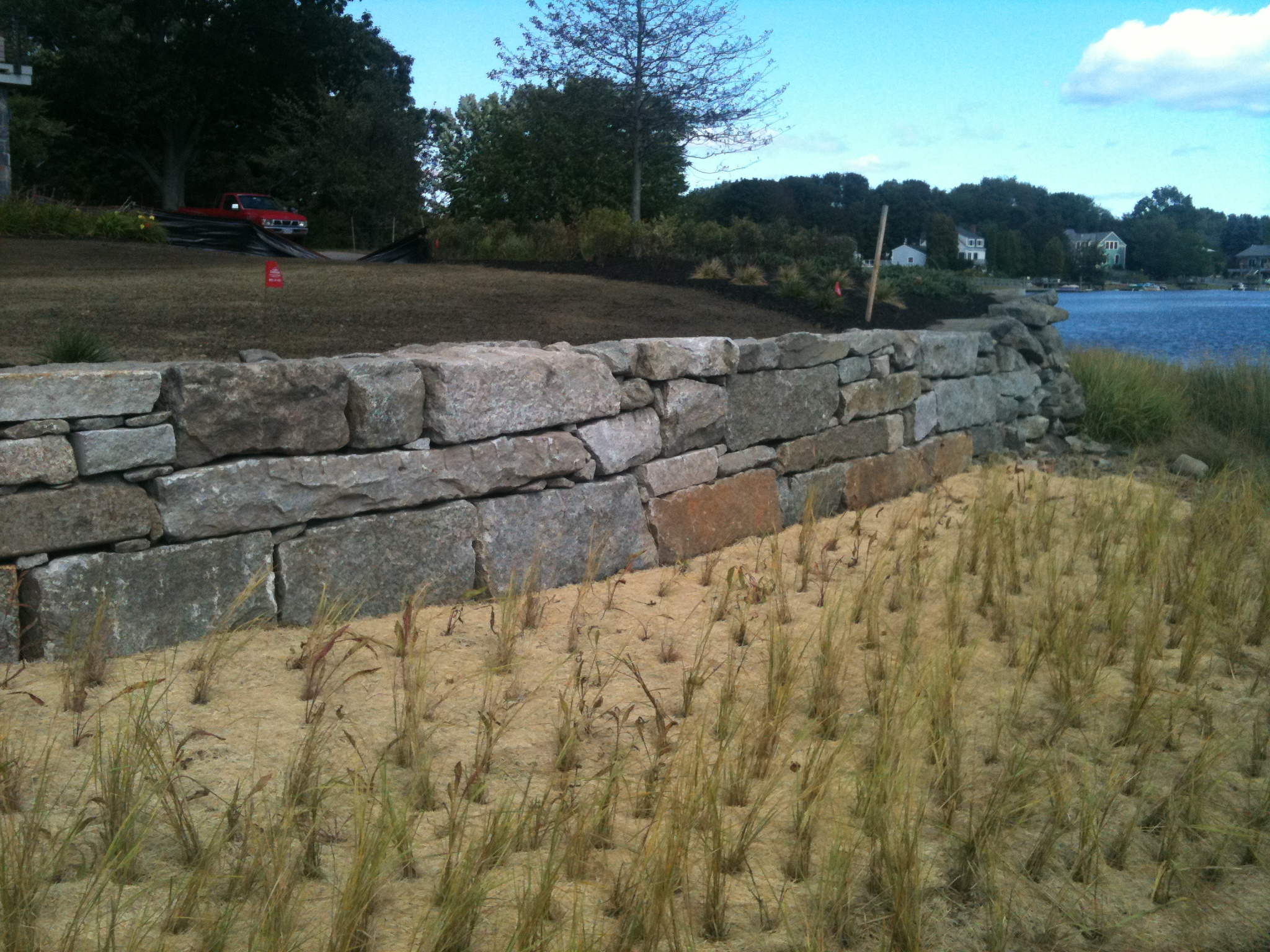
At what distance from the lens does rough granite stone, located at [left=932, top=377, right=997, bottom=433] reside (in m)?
7.95

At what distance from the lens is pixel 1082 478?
305 inches

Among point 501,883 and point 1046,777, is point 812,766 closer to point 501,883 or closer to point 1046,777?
point 1046,777

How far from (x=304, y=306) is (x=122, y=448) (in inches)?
122

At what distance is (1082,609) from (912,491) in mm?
2977

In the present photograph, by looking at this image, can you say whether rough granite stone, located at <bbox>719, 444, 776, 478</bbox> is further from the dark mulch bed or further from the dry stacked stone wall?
the dark mulch bed

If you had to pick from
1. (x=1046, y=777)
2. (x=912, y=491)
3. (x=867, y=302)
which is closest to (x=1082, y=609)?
(x=1046, y=777)

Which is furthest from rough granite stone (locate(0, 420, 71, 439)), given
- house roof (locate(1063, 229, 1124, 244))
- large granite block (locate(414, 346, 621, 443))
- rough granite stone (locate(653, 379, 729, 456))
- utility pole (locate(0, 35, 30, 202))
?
house roof (locate(1063, 229, 1124, 244))

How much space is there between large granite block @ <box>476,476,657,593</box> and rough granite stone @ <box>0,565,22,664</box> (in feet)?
5.81

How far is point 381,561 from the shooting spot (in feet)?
13.7

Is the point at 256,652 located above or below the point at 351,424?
below

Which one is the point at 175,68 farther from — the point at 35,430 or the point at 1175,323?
the point at 35,430

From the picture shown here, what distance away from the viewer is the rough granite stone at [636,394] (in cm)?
505

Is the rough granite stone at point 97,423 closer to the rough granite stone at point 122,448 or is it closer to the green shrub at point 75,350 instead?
the rough granite stone at point 122,448

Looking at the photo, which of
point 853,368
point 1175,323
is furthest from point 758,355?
point 1175,323
